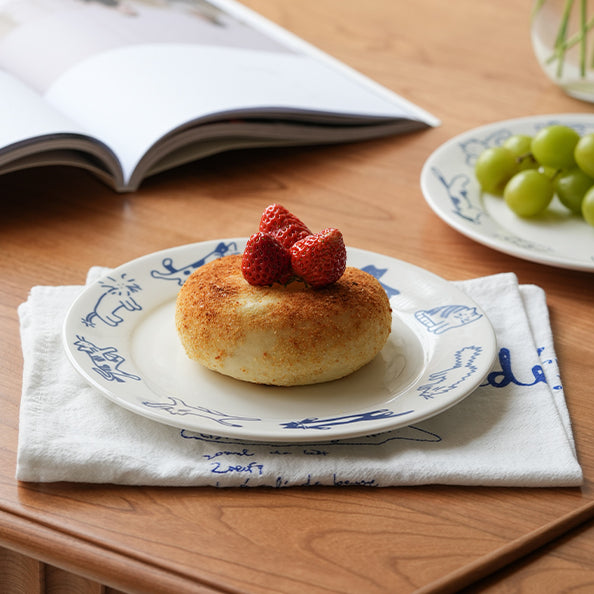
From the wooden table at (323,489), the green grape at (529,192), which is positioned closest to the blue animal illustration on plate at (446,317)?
the wooden table at (323,489)

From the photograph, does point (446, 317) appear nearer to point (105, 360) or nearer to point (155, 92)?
point (105, 360)

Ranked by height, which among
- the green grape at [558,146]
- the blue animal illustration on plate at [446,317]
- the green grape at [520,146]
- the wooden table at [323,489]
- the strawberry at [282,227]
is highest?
the strawberry at [282,227]

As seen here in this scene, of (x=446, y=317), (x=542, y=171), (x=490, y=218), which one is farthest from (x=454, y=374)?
(x=542, y=171)

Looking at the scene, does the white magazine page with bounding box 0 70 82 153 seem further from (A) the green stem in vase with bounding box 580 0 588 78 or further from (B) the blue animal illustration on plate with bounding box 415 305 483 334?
(A) the green stem in vase with bounding box 580 0 588 78

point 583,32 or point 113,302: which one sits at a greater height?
point 583,32

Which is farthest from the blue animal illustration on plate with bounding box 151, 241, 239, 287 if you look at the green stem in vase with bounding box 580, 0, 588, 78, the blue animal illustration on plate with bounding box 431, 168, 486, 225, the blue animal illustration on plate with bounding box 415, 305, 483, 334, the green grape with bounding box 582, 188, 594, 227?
the green stem in vase with bounding box 580, 0, 588, 78

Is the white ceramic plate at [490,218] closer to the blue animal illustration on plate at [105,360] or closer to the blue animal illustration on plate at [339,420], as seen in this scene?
the blue animal illustration on plate at [339,420]
